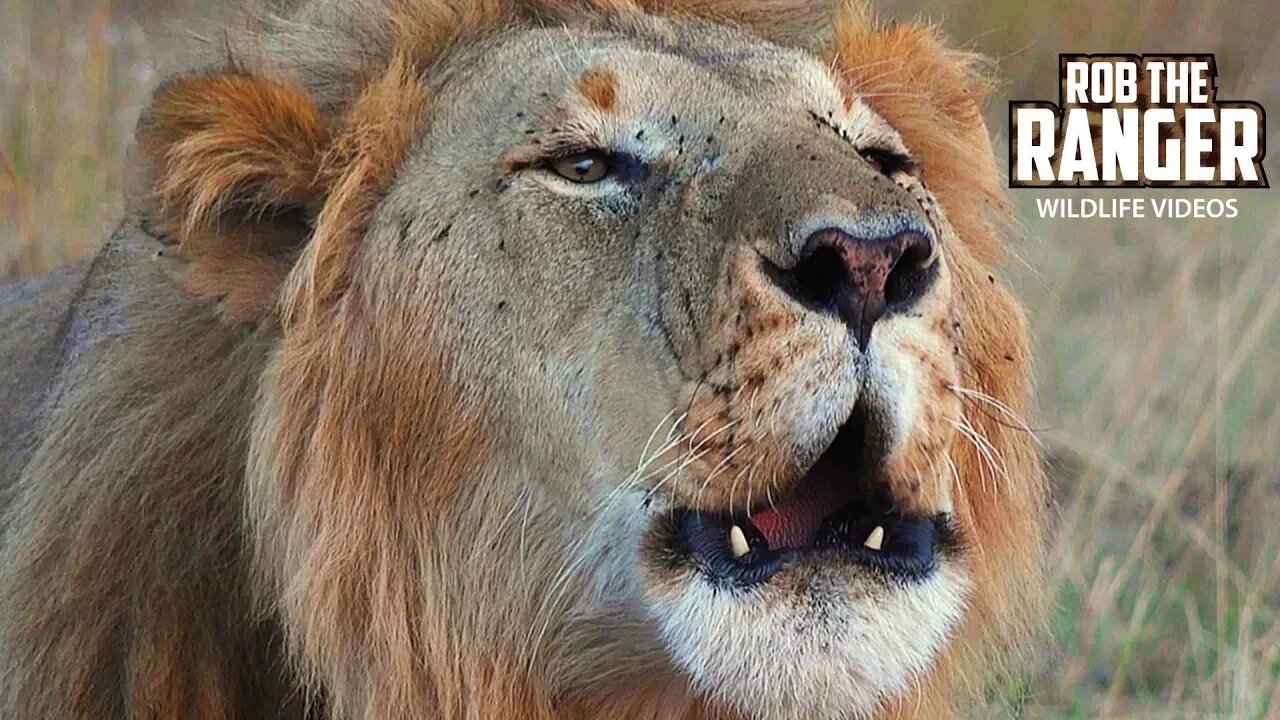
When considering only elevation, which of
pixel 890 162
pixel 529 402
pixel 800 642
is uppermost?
pixel 890 162

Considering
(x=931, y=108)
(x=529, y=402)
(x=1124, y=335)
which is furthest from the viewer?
(x=1124, y=335)

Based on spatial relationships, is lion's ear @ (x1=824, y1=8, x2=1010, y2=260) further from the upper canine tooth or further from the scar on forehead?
the upper canine tooth

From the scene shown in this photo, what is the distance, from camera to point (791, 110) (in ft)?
9.75

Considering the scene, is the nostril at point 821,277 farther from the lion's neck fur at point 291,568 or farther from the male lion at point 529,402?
the lion's neck fur at point 291,568

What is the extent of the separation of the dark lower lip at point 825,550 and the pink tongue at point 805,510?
18 millimetres

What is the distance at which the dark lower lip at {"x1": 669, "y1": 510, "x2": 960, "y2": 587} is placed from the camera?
8.58 ft

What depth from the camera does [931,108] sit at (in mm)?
3471

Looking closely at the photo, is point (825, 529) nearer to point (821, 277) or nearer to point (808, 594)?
point (808, 594)

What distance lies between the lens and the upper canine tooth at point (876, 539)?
2670 millimetres

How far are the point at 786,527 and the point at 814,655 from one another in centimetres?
20

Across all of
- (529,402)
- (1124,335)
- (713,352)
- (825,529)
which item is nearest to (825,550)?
(825,529)

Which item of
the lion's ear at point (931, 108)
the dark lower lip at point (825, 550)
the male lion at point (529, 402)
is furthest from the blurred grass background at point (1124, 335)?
the dark lower lip at point (825, 550)

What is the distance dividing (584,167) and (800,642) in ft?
2.67

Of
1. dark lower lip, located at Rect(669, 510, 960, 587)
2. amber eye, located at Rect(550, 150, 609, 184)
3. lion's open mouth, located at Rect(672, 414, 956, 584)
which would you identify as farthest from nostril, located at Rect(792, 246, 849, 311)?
amber eye, located at Rect(550, 150, 609, 184)
